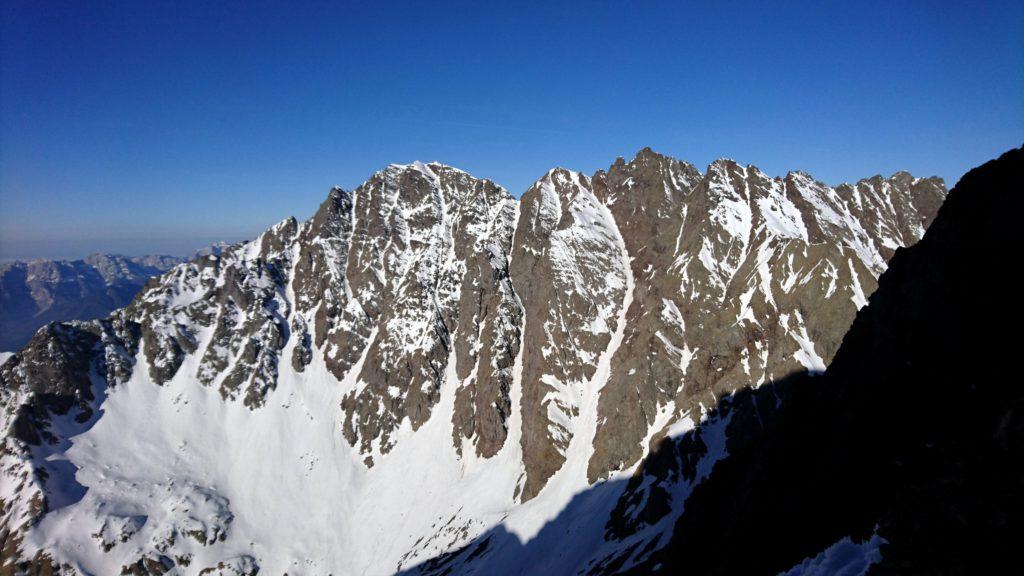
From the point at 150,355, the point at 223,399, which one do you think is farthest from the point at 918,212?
the point at 150,355

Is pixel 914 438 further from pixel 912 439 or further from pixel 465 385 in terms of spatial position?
pixel 465 385

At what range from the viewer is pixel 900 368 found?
33.7m

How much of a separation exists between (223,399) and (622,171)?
176057 millimetres

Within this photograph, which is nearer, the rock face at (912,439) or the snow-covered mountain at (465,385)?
the rock face at (912,439)

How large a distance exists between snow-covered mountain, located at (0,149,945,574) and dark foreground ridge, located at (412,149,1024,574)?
34947 mm

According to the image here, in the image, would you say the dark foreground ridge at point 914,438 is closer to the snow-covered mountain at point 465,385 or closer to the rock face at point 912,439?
the rock face at point 912,439

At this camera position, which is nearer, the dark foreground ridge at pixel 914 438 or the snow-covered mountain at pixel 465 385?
the dark foreground ridge at pixel 914 438

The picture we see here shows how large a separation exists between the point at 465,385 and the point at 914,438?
13931 centimetres

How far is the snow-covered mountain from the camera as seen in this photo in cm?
9812

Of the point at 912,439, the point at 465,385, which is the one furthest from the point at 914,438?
the point at 465,385

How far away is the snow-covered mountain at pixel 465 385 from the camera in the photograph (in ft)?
322

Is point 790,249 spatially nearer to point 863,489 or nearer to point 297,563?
point 863,489

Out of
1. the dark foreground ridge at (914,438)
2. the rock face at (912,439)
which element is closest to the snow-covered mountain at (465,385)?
the dark foreground ridge at (914,438)

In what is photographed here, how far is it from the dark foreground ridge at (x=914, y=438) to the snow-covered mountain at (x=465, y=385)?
115ft
